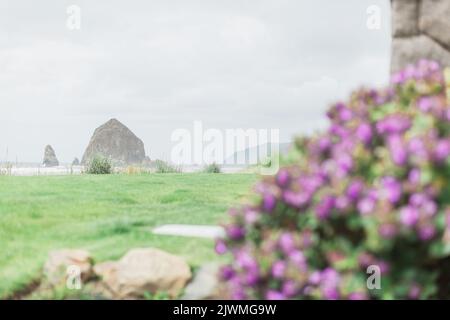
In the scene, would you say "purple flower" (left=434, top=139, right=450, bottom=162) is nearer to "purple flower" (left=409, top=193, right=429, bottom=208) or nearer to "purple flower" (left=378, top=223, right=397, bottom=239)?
"purple flower" (left=409, top=193, right=429, bottom=208)

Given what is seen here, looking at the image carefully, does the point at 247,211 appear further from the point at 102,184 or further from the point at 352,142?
the point at 102,184

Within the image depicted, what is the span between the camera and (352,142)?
15.0ft

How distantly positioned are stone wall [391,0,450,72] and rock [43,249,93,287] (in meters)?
3.59

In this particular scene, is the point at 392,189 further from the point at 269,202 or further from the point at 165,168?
the point at 165,168

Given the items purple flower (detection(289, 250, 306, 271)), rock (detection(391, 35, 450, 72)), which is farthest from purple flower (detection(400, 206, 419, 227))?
rock (detection(391, 35, 450, 72))

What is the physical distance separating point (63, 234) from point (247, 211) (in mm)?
3688

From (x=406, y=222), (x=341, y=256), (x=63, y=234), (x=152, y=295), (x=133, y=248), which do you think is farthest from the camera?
(x=63, y=234)

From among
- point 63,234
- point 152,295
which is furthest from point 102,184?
point 152,295

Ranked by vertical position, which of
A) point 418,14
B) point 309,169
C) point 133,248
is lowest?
point 133,248

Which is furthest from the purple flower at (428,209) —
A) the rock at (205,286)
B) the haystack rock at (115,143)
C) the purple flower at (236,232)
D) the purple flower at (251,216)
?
the haystack rock at (115,143)

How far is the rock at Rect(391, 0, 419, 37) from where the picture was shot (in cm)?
614

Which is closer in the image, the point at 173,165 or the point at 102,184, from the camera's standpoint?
the point at 102,184
